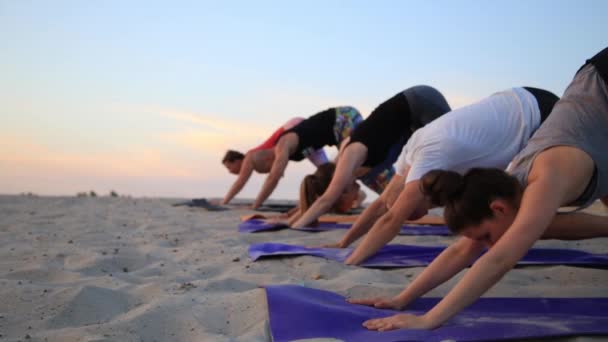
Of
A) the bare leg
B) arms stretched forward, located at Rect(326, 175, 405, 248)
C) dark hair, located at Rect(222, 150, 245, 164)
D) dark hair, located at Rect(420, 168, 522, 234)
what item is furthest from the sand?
dark hair, located at Rect(222, 150, 245, 164)

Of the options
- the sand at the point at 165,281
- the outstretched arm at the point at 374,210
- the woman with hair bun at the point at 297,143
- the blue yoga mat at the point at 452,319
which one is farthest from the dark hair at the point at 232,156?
the blue yoga mat at the point at 452,319

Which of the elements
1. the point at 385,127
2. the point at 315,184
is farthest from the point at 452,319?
the point at 315,184

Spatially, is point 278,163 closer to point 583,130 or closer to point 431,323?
point 583,130

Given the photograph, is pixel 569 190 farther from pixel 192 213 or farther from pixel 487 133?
pixel 192 213

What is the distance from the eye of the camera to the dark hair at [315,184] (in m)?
5.27

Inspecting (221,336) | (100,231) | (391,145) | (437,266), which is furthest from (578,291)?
(100,231)

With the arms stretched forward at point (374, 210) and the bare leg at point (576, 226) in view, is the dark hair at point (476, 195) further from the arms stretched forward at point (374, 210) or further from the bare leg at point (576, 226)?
the arms stretched forward at point (374, 210)

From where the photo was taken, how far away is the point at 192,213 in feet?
22.7

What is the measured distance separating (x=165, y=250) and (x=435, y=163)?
177 cm

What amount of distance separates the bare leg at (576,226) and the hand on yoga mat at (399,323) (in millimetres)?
862

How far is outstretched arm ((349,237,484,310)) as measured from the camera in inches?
86.7

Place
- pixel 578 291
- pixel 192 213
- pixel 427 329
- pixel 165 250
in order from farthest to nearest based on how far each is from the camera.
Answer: pixel 192 213 < pixel 165 250 < pixel 578 291 < pixel 427 329

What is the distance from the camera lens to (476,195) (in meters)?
1.97

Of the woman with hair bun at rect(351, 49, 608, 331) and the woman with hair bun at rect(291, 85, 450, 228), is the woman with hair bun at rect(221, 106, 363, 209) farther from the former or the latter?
the woman with hair bun at rect(351, 49, 608, 331)
